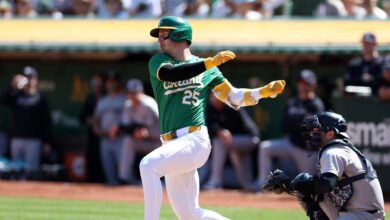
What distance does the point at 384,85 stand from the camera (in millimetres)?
12250

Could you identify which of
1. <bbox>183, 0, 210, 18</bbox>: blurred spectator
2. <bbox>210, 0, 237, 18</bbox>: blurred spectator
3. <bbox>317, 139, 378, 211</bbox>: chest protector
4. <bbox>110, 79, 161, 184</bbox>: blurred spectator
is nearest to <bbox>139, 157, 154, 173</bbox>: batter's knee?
<bbox>317, 139, 378, 211</bbox>: chest protector

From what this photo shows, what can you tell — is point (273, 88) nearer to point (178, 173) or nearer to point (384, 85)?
point (178, 173)

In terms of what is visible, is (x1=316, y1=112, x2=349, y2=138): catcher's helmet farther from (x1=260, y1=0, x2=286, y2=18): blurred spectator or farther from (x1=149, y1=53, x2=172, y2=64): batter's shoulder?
(x1=260, y1=0, x2=286, y2=18): blurred spectator

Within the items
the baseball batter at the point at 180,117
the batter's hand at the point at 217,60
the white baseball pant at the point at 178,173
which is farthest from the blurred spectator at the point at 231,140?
the batter's hand at the point at 217,60

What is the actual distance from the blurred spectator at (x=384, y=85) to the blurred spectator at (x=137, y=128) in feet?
10.7

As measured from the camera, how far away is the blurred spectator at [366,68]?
482 inches

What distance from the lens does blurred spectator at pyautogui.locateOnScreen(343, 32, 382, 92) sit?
12242 mm

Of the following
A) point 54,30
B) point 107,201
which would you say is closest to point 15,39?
point 54,30

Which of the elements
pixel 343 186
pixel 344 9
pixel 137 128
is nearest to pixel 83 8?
pixel 137 128

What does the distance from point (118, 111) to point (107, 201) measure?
2935 millimetres

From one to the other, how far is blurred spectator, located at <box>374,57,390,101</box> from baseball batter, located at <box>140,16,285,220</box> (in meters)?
5.29

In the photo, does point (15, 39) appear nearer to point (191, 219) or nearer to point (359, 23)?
point (359, 23)

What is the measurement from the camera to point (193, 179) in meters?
6.87

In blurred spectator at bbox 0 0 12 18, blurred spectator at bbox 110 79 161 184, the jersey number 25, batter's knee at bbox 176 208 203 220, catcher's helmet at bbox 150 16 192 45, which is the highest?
catcher's helmet at bbox 150 16 192 45
